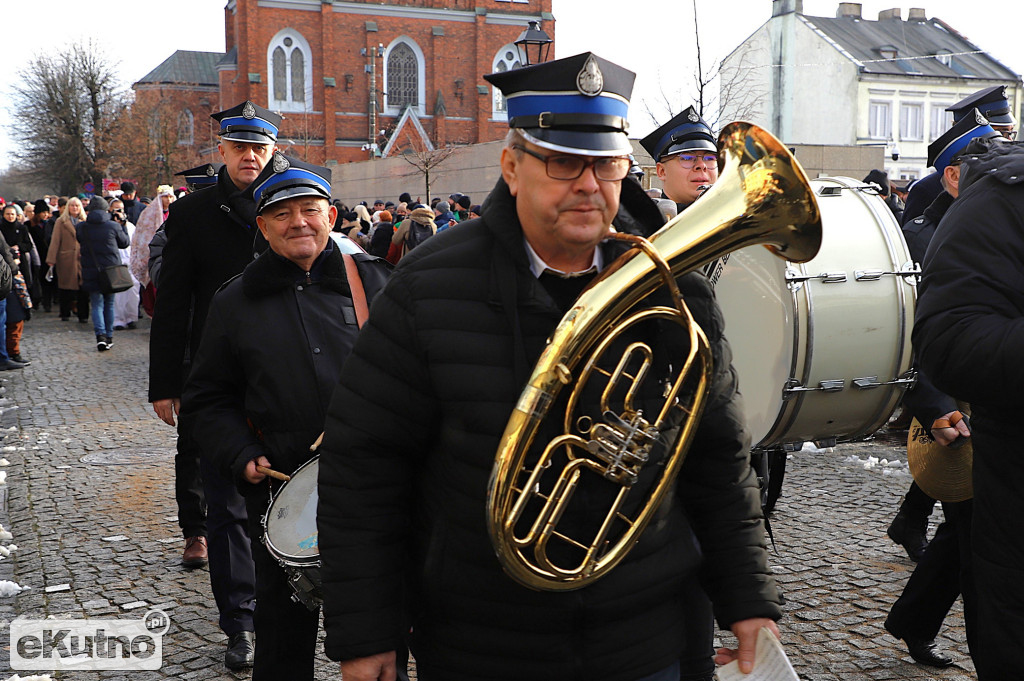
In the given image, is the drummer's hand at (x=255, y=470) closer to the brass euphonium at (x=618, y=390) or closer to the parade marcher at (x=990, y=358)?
the brass euphonium at (x=618, y=390)

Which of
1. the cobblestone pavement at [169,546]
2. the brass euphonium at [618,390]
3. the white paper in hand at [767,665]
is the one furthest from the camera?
the cobblestone pavement at [169,546]

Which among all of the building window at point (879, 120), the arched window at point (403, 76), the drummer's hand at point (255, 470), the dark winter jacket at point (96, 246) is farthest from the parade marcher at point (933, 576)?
the arched window at point (403, 76)

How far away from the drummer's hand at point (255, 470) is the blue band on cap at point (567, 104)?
71.6 inches

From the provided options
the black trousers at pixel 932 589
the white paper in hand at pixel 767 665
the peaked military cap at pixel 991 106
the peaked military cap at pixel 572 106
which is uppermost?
the peaked military cap at pixel 991 106

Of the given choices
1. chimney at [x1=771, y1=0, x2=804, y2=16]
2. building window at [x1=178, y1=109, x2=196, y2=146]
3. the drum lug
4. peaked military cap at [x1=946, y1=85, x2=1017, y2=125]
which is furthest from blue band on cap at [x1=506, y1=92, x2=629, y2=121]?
building window at [x1=178, y1=109, x2=196, y2=146]

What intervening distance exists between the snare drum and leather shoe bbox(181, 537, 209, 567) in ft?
8.84

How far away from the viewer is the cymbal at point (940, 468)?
3.91m

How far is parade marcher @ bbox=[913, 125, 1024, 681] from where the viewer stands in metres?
2.65

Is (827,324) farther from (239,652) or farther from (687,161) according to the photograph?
(239,652)

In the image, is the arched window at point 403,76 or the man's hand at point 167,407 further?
the arched window at point 403,76

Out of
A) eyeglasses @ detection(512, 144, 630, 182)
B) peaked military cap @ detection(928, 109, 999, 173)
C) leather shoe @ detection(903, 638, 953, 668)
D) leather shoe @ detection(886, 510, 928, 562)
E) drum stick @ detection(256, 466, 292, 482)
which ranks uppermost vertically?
peaked military cap @ detection(928, 109, 999, 173)

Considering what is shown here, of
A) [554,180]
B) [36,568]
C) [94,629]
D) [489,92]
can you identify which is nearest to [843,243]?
[554,180]

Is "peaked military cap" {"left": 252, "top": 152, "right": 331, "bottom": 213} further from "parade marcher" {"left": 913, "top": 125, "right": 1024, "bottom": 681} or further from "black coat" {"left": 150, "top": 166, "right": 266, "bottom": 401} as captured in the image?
"parade marcher" {"left": 913, "top": 125, "right": 1024, "bottom": 681}

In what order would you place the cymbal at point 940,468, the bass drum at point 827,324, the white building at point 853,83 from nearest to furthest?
the cymbal at point 940,468, the bass drum at point 827,324, the white building at point 853,83
